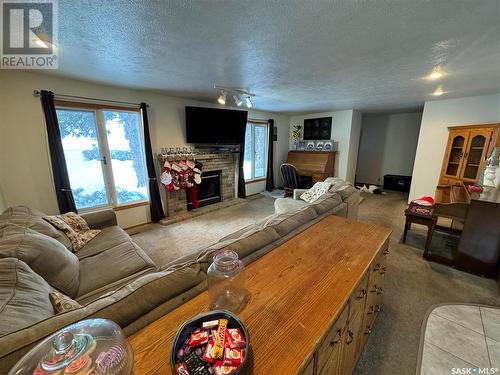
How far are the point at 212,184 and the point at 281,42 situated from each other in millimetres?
3390

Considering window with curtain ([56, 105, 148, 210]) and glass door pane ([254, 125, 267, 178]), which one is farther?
glass door pane ([254, 125, 267, 178])

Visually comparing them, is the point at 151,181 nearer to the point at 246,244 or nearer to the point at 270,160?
the point at 246,244

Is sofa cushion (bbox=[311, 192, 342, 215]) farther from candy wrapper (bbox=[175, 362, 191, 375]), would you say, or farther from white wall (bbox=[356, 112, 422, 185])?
white wall (bbox=[356, 112, 422, 185])

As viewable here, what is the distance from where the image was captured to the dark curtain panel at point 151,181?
11.1 ft

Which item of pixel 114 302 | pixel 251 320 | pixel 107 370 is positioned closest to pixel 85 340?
pixel 107 370

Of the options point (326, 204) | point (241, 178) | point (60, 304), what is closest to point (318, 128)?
point (241, 178)

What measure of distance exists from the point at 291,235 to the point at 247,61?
1.78 meters

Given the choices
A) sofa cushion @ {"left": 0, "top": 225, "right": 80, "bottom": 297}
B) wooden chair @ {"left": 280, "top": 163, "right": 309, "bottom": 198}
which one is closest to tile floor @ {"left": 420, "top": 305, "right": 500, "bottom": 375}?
sofa cushion @ {"left": 0, "top": 225, "right": 80, "bottom": 297}

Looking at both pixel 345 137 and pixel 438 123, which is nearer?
pixel 438 123

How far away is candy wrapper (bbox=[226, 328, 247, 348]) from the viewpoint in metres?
0.56

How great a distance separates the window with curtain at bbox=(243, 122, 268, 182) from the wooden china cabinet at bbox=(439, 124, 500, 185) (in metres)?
3.90

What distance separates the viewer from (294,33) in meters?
1.53

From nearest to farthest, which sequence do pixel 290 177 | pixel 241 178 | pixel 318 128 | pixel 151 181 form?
pixel 151 181
pixel 290 177
pixel 241 178
pixel 318 128

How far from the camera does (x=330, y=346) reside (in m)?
0.81
